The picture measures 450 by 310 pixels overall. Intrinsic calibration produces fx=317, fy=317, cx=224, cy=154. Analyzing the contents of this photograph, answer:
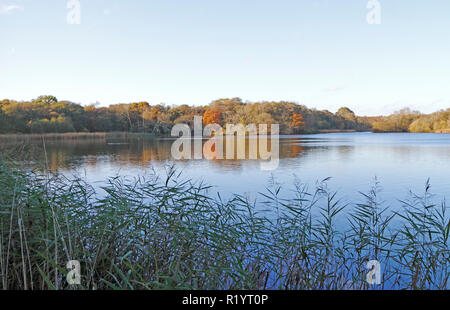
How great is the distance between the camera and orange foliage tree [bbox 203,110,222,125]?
2334 inches

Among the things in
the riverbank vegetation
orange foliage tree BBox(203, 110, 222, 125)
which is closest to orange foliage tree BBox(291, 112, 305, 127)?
the riverbank vegetation

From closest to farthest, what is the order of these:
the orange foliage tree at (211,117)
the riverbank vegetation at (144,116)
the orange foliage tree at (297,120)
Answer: the riverbank vegetation at (144,116) → the orange foliage tree at (211,117) → the orange foliage tree at (297,120)

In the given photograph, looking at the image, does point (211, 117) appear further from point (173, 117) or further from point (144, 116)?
point (144, 116)

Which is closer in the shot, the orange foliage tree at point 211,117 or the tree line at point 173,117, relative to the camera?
the tree line at point 173,117

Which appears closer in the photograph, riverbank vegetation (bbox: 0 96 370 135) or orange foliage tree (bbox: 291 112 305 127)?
riverbank vegetation (bbox: 0 96 370 135)

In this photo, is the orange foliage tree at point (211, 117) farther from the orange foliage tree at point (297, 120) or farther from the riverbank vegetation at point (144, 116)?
the orange foliage tree at point (297, 120)

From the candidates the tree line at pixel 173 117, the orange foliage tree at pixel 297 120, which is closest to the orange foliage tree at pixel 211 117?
the tree line at pixel 173 117

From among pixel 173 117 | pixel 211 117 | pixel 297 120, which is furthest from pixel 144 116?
pixel 297 120

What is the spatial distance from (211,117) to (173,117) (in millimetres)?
7200

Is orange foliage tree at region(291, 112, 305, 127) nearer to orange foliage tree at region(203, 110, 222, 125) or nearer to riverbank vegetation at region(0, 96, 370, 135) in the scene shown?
riverbank vegetation at region(0, 96, 370, 135)

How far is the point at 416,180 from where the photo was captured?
1042cm

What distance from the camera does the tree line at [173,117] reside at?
1533 inches
